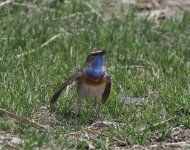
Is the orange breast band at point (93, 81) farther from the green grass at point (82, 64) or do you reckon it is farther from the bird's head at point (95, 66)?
the green grass at point (82, 64)

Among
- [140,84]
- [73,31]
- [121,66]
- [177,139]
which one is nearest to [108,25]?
[73,31]

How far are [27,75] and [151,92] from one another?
4.07ft

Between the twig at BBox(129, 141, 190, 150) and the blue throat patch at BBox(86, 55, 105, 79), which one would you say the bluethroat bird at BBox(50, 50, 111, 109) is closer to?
the blue throat patch at BBox(86, 55, 105, 79)

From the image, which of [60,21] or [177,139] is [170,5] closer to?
[60,21]

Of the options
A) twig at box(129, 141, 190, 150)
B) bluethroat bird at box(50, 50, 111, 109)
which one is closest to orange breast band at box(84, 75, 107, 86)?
bluethroat bird at box(50, 50, 111, 109)

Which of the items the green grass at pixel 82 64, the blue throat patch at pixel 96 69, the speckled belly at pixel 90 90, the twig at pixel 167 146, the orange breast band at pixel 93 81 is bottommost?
the twig at pixel 167 146

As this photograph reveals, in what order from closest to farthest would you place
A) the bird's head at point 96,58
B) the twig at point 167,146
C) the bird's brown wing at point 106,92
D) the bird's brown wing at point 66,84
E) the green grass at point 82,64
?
1. the twig at point 167,146
2. the green grass at point 82,64
3. the bird's head at point 96,58
4. the bird's brown wing at point 66,84
5. the bird's brown wing at point 106,92

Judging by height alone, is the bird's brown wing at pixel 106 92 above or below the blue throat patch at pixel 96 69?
below

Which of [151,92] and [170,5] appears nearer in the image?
[151,92]

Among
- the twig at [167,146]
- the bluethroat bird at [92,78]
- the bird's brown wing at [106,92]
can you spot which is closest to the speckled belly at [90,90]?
the bluethroat bird at [92,78]

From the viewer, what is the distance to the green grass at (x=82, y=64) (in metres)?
6.32

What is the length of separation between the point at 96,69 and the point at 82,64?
1773mm

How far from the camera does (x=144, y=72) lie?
8180mm

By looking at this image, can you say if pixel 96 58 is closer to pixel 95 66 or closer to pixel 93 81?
pixel 95 66
